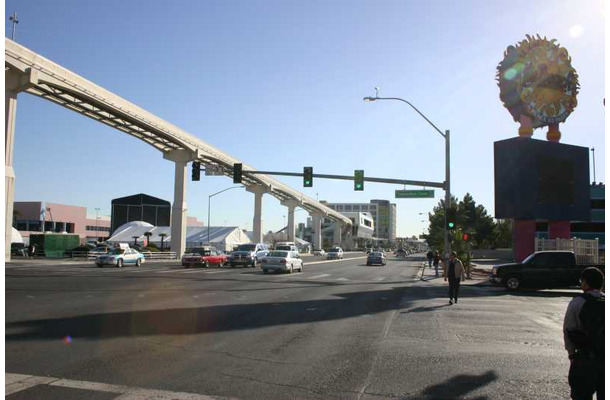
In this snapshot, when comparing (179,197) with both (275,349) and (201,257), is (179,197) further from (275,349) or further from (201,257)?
(275,349)

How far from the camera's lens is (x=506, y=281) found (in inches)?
893

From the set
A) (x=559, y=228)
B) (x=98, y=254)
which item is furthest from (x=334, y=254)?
(x=559, y=228)

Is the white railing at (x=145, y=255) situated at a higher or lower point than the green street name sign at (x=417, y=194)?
lower

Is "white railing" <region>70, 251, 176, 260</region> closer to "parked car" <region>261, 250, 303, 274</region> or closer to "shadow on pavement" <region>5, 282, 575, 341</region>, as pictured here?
"parked car" <region>261, 250, 303, 274</region>

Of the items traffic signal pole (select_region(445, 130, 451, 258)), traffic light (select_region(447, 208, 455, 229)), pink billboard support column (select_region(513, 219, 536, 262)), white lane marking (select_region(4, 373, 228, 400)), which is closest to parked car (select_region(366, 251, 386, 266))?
pink billboard support column (select_region(513, 219, 536, 262))

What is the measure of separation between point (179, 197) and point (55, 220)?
7433 centimetres

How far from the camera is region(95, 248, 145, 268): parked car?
37.7 metres

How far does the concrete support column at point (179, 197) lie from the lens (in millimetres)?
55000

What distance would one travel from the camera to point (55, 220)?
116 m

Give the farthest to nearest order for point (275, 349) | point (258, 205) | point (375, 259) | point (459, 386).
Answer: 1. point (258, 205)
2. point (375, 259)
3. point (275, 349)
4. point (459, 386)

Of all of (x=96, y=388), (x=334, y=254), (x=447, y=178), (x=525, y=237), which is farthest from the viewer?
(x=334, y=254)

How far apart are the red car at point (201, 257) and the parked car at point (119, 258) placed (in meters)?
3.89

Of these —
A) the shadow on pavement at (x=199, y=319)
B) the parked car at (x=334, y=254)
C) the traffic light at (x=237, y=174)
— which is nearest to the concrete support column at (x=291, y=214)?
the parked car at (x=334, y=254)

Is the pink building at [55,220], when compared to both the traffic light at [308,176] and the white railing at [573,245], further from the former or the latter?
the white railing at [573,245]
